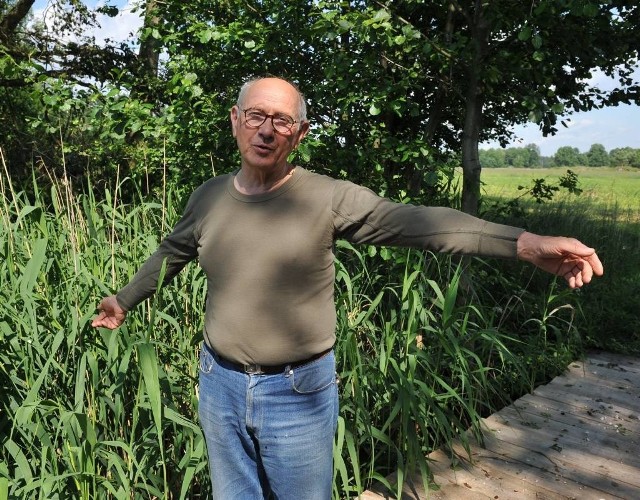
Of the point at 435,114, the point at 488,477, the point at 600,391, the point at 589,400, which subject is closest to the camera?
the point at 488,477

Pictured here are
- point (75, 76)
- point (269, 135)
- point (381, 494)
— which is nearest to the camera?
point (269, 135)

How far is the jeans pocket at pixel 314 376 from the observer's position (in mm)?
1604

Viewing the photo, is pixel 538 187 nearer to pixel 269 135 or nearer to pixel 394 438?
pixel 394 438

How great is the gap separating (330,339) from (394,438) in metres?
1.54

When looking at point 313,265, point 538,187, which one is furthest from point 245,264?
point 538,187

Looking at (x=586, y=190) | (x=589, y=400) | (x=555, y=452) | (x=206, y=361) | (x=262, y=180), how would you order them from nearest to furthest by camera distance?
(x=262, y=180)
(x=206, y=361)
(x=555, y=452)
(x=589, y=400)
(x=586, y=190)

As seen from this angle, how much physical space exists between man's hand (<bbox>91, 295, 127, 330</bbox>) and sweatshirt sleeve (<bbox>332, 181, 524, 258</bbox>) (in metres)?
0.82

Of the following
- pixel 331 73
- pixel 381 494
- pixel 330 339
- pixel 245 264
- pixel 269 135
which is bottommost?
pixel 381 494

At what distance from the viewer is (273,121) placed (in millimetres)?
1575

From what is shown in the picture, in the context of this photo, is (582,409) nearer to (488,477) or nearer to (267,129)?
(488,477)

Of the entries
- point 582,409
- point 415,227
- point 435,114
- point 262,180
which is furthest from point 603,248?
point 262,180

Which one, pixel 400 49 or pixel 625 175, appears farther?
pixel 625 175

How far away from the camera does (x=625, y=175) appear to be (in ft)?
109

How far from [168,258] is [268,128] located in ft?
1.94
